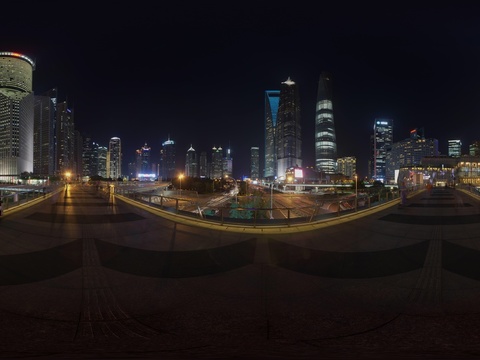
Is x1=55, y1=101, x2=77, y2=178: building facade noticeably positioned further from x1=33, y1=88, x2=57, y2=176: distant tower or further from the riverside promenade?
the riverside promenade

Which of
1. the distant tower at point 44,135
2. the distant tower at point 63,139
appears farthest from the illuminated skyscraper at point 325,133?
the distant tower at point 44,135

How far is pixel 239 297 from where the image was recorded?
512cm

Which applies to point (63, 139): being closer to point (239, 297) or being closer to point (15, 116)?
point (15, 116)

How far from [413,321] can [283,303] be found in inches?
72.5

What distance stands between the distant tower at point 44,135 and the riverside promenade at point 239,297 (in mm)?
190438

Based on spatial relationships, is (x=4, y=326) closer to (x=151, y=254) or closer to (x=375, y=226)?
(x=151, y=254)

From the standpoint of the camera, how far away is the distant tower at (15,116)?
141 meters

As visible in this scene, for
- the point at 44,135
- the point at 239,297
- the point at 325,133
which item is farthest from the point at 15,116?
the point at 239,297

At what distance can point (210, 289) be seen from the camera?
5426 millimetres

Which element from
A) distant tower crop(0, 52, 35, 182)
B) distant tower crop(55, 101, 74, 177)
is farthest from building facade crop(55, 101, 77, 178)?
distant tower crop(0, 52, 35, 182)

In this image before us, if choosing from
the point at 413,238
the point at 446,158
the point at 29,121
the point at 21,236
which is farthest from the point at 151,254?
the point at 29,121

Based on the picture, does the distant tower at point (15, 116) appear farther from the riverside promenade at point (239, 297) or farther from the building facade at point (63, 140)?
the riverside promenade at point (239, 297)

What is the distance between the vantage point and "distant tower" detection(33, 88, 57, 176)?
560 ft

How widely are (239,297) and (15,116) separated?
583 feet
